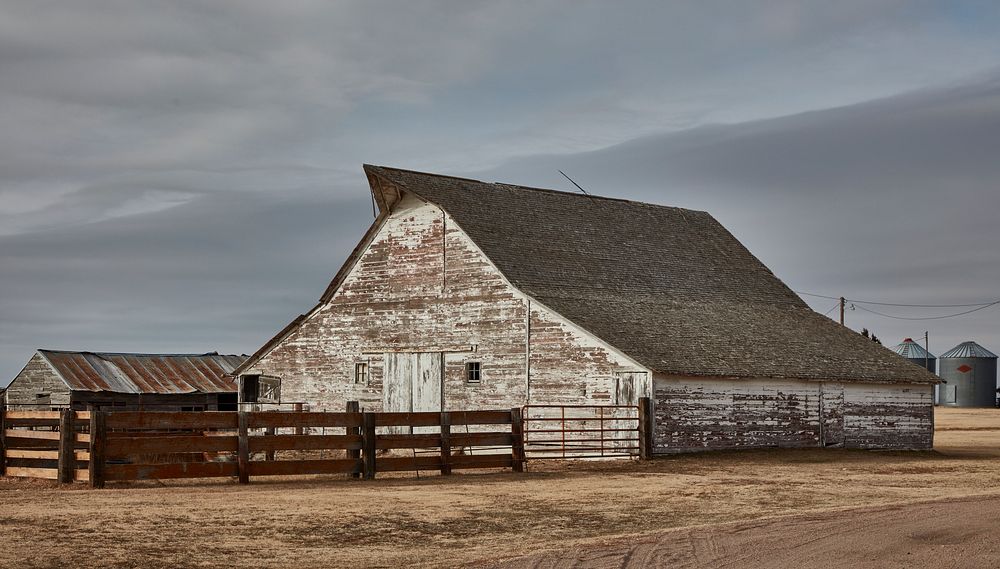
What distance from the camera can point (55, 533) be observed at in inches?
555

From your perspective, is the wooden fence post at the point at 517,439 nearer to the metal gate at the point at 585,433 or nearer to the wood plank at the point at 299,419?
the wood plank at the point at 299,419

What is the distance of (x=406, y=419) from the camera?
890 inches

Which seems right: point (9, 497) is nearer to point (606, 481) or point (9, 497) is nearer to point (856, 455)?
point (606, 481)

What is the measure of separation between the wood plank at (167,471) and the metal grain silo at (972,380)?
8165cm

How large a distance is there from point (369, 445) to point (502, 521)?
21.0 ft

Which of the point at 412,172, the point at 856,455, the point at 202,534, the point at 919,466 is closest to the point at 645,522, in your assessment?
the point at 202,534

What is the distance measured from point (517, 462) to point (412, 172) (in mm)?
13814

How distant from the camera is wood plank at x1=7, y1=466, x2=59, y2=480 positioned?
20.8 meters

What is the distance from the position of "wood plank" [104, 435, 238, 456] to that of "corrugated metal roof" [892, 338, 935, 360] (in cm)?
8696

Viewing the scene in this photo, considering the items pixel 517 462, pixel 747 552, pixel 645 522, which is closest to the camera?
pixel 747 552

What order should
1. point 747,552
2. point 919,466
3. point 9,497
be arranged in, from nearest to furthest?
point 747,552 < point 9,497 < point 919,466

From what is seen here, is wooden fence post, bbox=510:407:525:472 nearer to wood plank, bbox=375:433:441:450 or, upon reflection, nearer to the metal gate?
wood plank, bbox=375:433:441:450

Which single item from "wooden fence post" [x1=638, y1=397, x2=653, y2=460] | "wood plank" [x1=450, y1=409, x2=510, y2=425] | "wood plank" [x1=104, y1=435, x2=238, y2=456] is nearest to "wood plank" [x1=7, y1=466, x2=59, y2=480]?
"wood plank" [x1=104, y1=435, x2=238, y2=456]

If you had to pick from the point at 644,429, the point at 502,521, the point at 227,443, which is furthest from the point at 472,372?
the point at 502,521
